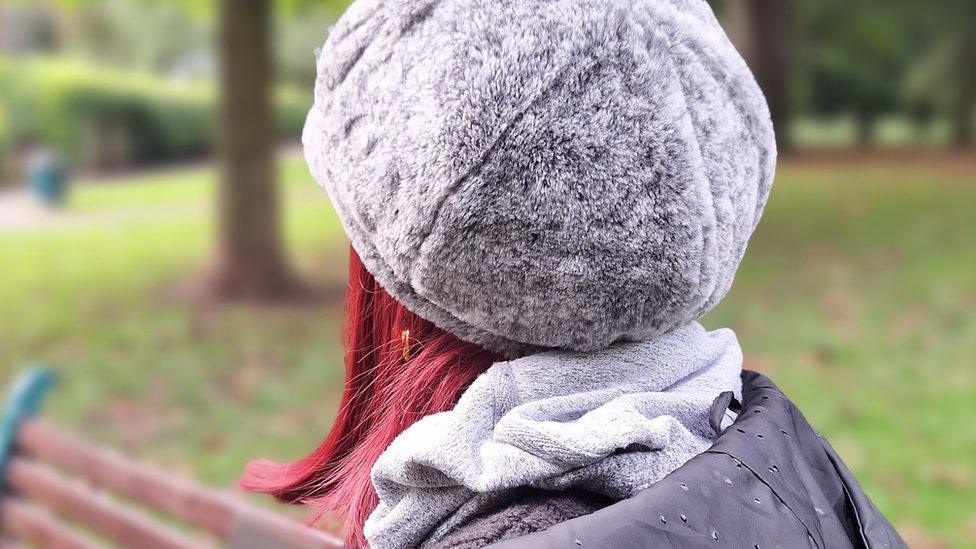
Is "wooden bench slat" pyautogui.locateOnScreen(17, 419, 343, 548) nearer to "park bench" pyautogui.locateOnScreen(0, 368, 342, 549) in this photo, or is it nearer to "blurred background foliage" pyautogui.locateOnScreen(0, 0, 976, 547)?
"park bench" pyautogui.locateOnScreen(0, 368, 342, 549)

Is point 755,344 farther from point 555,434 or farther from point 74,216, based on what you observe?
point 74,216

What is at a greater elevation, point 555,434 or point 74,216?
point 555,434

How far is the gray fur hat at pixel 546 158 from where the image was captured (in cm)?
118

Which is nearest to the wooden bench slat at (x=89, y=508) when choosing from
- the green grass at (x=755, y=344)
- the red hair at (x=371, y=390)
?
the green grass at (x=755, y=344)

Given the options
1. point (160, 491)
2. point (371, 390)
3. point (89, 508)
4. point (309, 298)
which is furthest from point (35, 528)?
point (309, 298)

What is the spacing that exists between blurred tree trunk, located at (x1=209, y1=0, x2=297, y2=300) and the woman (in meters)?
7.02

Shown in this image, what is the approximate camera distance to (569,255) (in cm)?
122

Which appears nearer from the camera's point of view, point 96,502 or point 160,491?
point 160,491

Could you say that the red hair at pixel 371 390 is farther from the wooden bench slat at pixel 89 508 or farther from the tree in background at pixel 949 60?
the tree in background at pixel 949 60

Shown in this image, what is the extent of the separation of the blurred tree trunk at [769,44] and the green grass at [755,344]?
4.13 meters

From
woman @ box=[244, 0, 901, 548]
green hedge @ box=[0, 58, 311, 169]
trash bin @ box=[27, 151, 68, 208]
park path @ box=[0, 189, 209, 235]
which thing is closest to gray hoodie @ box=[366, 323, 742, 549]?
woman @ box=[244, 0, 901, 548]

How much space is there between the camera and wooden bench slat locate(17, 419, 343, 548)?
2346 mm

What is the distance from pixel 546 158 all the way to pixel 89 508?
262 centimetres

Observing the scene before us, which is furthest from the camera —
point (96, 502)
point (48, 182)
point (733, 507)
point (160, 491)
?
point (48, 182)
